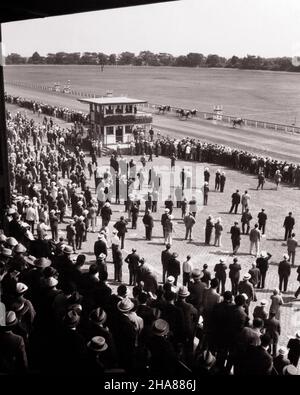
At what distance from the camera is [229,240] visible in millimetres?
16484

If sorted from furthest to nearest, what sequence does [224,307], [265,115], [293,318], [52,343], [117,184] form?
[265,115] → [117,184] → [293,318] → [224,307] → [52,343]

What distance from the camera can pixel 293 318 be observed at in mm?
10766

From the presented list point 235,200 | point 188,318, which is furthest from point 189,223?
point 188,318

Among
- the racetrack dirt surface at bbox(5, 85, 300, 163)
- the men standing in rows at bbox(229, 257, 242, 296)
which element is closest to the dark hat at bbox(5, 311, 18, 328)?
the men standing in rows at bbox(229, 257, 242, 296)

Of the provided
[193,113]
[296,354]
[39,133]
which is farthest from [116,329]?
[193,113]

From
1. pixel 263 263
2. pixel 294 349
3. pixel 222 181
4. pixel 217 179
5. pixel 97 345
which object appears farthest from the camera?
pixel 217 179

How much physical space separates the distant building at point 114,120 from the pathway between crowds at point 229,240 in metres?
9.63

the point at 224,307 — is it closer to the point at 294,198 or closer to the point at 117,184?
the point at 117,184

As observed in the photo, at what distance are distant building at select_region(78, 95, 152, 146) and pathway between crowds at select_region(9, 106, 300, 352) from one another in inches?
379

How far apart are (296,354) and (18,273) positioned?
4.59m

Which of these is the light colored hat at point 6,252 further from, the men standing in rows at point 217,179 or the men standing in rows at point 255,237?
the men standing in rows at point 217,179

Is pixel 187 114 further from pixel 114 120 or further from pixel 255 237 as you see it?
pixel 255 237

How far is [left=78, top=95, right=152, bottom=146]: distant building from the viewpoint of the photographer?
110 ft

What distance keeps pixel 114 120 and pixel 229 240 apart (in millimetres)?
19261
